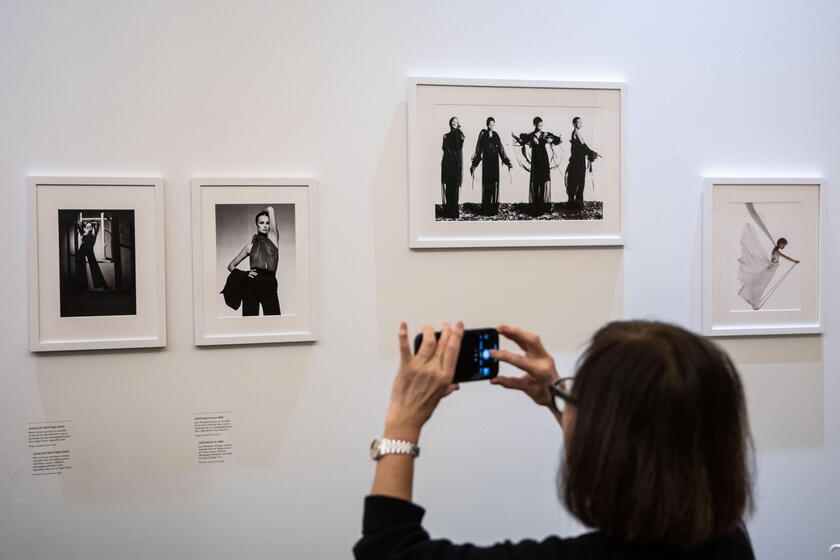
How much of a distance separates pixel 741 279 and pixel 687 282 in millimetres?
199

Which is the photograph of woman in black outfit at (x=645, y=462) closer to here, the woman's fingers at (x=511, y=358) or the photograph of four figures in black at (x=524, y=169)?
the woman's fingers at (x=511, y=358)

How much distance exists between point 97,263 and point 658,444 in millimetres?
1724

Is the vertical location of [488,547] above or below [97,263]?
below

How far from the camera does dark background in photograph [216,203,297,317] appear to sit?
2027mm

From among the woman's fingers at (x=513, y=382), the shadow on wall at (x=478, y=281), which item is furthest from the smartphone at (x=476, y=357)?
the shadow on wall at (x=478, y=281)

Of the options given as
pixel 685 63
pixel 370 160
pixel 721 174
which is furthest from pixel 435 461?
pixel 685 63

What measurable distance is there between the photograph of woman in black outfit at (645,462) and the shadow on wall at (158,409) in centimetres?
107

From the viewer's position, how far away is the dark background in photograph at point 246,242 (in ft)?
6.65

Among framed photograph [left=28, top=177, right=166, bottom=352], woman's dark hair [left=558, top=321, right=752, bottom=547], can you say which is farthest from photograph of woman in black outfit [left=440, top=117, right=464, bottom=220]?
woman's dark hair [left=558, top=321, right=752, bottom=547]

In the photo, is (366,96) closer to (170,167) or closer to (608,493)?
(170,167)

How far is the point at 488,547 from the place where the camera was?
1.02 m

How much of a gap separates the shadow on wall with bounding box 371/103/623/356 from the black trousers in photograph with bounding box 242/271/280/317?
0.33 m

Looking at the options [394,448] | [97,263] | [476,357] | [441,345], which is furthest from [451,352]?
[97,263]

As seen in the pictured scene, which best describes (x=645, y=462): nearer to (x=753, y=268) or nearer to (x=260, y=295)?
(x=260, y=295)
